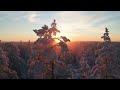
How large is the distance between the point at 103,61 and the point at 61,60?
2484 millimetres

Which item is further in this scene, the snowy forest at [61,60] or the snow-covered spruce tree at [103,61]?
the snow-covered spruce tree at [103,61]

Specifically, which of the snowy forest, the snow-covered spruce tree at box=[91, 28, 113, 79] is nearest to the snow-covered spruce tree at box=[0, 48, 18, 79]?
the snowy forest

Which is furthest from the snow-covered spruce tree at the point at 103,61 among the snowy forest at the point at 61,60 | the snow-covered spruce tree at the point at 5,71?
the snow-covered spruce tree at the point at 5,71

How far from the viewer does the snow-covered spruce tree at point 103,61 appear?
8.55 metres

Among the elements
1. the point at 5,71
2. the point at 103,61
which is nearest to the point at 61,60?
the point at 5,71

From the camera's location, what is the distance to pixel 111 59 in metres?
8.99

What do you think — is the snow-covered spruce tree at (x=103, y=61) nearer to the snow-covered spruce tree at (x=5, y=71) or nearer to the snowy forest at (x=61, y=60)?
the snowy forest at (x=61, y=60)

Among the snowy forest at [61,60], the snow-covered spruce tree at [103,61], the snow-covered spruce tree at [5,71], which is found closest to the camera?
the snowy forest at [61,60]

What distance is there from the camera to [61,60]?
716cm
